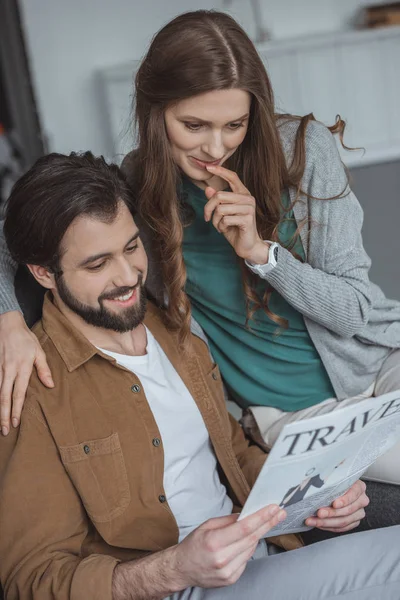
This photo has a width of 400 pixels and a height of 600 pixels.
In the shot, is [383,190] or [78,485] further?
[383,190]

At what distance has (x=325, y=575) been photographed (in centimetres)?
152

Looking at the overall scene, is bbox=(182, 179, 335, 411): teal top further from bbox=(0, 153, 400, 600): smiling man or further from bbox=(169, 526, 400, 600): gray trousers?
bbox=(169, 526, 400, 600): gray trousers

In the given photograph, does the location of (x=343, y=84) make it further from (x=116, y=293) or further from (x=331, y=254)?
(x=116, y=293)

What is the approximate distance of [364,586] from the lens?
151 cm

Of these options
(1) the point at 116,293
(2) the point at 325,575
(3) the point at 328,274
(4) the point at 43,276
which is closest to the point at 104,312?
(1) the point at 116,293

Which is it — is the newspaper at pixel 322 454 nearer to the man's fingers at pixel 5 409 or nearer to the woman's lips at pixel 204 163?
the man's fingers at pixel 5 409

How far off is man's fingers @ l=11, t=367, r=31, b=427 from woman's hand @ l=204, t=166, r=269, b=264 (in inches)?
18.0

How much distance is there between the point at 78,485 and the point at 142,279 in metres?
0.43

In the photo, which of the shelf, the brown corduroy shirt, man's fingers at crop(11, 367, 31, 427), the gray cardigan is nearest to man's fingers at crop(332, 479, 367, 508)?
the brown corduroy shirt

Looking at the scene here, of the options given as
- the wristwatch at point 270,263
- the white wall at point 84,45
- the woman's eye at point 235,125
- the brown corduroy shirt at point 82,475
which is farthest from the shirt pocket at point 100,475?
the white wall at point 84,45

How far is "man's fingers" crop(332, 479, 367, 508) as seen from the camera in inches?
63.3

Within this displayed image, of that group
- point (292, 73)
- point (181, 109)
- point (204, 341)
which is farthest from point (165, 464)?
point (292, 73)

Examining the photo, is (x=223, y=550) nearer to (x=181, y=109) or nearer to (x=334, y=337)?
(x=334, y=337)

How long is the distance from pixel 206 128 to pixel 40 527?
820mm
